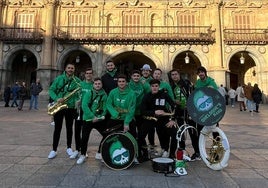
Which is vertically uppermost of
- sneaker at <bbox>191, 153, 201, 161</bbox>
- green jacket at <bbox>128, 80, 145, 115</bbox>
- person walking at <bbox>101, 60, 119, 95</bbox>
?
person walking at <bbox>101, 60, 119, 95</bbox>

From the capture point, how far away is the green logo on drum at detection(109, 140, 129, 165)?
14.0 feet

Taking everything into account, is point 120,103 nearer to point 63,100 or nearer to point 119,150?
point 119,150

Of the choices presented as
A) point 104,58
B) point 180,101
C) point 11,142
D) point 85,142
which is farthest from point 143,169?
point 104,58

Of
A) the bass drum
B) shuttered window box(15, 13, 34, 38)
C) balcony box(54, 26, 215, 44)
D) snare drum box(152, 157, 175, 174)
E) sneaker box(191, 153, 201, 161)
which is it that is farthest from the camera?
shuttered window box(15, 13, 34, 38)

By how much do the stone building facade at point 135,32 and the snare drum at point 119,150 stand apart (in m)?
18.5

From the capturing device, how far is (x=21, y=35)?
2303 centimetres

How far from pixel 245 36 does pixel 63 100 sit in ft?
72.6

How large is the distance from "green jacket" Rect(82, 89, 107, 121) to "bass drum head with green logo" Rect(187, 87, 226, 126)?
5.63 feet

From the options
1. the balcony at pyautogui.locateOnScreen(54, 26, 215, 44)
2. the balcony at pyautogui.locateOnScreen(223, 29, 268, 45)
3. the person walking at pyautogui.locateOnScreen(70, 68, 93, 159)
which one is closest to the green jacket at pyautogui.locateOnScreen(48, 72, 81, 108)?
the person walking at pyautogui.locateOnScreen(70, 68, 93, 159)

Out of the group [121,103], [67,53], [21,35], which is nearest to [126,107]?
[121,103]

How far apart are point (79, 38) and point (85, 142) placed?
18.8m

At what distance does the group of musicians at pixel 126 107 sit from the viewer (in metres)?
4.68

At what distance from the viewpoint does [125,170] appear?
4.25m

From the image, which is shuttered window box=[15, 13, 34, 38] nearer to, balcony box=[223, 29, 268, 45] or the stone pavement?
balcony box=[223, 29, 268, 45]
